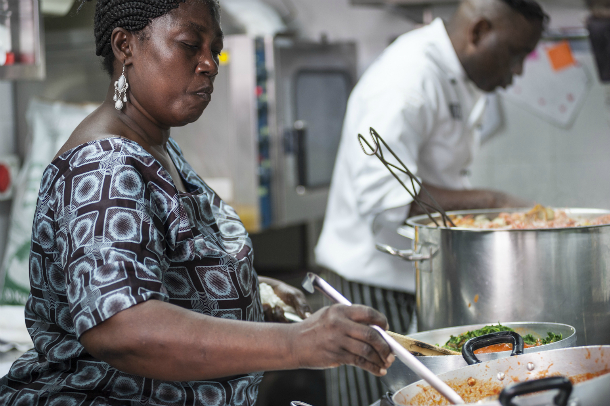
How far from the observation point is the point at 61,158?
0.83 m

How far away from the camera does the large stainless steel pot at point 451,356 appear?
2.94 feet

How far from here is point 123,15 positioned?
91cm

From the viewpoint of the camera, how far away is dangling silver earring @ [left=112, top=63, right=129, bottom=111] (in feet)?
3.08

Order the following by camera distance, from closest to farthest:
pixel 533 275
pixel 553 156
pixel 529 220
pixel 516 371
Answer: pixel 516 371 < pixel 533 275 < pixel 529 220 < pixel 553 156

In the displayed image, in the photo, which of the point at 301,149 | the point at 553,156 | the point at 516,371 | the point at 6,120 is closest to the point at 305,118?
the point at 301,149

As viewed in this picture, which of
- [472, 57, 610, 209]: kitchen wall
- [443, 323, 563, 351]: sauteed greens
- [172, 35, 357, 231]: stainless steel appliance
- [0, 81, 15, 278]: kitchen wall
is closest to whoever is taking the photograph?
[443, 323, 563, 351]: sauteed greens

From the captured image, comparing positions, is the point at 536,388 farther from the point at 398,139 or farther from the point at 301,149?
the point at 301,149

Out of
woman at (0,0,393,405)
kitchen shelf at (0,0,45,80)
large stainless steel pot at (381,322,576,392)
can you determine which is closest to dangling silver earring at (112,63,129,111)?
woman at (0,0,393,405)

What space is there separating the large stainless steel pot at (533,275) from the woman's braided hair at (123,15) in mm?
613

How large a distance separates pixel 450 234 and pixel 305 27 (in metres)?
2.82

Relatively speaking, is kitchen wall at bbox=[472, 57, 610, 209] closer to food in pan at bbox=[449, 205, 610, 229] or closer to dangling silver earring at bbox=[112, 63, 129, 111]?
food in pan at bbox=[449, 205, 610, 229]

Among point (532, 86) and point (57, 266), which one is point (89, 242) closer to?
point (57, 266)

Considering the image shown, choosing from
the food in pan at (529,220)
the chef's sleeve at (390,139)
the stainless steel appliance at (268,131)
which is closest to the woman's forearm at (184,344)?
the food in pan at (529,220)

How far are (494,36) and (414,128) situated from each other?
0.39 meters
